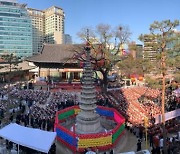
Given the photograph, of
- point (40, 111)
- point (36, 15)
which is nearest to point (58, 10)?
point (36, 15)

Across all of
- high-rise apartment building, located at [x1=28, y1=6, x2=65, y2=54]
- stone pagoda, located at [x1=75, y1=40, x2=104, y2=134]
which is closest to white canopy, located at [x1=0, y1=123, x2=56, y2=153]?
stone pagoda, located at [x1=75, y1=40, x2=104, y2=134]

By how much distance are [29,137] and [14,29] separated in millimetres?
96372

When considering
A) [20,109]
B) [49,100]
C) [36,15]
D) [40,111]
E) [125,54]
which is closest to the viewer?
[40,111]

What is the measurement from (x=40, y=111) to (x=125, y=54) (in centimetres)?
1857

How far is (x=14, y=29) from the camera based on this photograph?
106 meters

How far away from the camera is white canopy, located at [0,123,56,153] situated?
1593cm

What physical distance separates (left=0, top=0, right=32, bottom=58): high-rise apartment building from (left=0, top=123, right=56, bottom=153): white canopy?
301 ft

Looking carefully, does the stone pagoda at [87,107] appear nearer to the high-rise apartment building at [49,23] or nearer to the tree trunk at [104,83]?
the tree trunk at [104,83]

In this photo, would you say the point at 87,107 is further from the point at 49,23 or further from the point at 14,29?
the point at 49,23

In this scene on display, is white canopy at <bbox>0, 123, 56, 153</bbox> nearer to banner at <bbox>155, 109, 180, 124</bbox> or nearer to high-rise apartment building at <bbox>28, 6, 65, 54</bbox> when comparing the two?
banner at <bbox>155, 109, 180, 124</bbox>

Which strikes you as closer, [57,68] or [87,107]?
[87,107]

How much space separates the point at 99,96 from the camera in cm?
3291

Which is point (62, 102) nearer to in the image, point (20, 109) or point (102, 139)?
point (20, 109)

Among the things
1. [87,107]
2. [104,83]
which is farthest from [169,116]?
[104,83]
